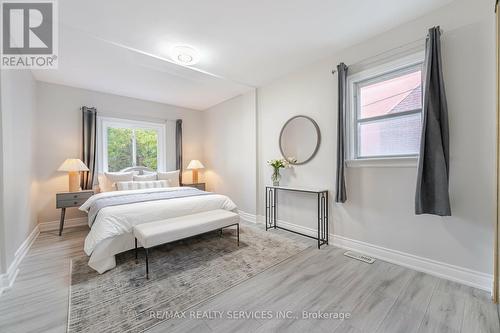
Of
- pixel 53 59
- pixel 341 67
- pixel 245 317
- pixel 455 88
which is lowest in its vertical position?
pixel 245 317

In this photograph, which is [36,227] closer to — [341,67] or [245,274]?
[245,274]

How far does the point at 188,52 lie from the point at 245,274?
9.20 feet

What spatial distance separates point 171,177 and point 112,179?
3.64 feet

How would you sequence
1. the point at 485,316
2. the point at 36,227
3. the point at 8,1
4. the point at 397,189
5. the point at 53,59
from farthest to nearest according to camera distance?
1. the point at 36,227
2. the point at 53,59
3. the point at 397,189
4. the point at 8,1
5. the point at 485,316

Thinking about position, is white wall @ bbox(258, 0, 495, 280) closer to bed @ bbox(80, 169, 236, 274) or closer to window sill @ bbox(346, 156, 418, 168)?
window sill @ bbox(346, 156, 418, 168)

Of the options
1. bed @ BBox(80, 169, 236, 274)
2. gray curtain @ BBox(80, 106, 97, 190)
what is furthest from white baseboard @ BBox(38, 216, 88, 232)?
bed @ BBox(80, 169, 236, 274)

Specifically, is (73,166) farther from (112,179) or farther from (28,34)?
(28,34)

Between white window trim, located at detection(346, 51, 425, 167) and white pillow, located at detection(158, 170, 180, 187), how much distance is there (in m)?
3.59

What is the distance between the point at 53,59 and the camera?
2902 mm

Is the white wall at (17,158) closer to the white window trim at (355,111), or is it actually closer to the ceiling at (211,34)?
the ceiling at (211,34)

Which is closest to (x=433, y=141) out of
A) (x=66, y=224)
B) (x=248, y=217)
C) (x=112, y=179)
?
(x=248, y=217)

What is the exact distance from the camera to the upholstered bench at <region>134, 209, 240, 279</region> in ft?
7.03

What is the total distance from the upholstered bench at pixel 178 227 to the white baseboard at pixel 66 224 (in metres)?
2.36

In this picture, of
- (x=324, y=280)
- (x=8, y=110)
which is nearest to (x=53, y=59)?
(x=8, y=110)
